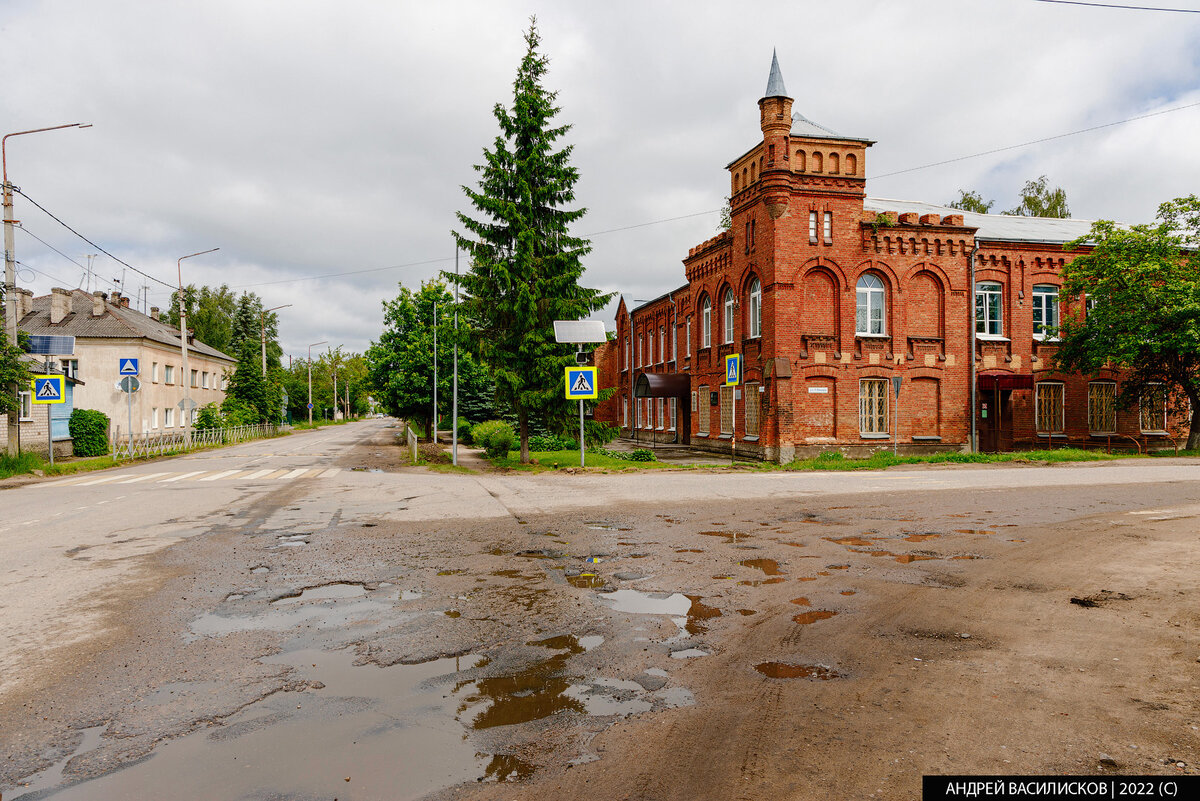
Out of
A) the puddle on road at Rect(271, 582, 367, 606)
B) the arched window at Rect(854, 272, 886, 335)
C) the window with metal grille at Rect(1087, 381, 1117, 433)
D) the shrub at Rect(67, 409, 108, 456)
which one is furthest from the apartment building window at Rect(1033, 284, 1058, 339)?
the shrub at Rect(67, 409, 108, 456)

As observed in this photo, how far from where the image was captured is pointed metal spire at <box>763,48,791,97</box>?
82.3 feet

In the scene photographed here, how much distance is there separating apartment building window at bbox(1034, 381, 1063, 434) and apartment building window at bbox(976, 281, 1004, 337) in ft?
10.4

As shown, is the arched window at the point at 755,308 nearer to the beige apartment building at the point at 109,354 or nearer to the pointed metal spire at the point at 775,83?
the pointed metal spire at the point at 775,83

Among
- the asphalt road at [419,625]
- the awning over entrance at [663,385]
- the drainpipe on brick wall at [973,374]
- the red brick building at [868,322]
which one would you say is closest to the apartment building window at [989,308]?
the red brick building at [868,322]

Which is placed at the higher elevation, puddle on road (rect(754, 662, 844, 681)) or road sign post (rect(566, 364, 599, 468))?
road sign post (rect(566, 364, 599, 468))

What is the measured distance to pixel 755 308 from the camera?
91.1ft

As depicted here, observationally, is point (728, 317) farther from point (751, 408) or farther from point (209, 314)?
point (209, 314)

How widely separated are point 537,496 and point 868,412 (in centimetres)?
1614

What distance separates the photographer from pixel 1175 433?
3000cm

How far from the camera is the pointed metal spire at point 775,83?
2508 cm

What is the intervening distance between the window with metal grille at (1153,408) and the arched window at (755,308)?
16197mm

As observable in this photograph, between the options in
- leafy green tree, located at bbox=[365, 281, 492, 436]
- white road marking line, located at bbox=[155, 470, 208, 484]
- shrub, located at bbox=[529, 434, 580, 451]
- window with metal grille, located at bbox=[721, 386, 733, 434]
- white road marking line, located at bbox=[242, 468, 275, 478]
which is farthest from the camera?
leafy green tree, located at bbox=[365, 281, 492, 436]

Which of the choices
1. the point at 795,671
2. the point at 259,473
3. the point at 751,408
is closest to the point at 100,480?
the point at 259,473

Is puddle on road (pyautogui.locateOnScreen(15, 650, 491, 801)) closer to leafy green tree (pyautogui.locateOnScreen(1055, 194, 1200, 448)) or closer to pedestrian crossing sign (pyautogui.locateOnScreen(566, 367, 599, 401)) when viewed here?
pedestrian crossing sign (pyautogui.locateOnScreen(566, 367, 599, 401))
